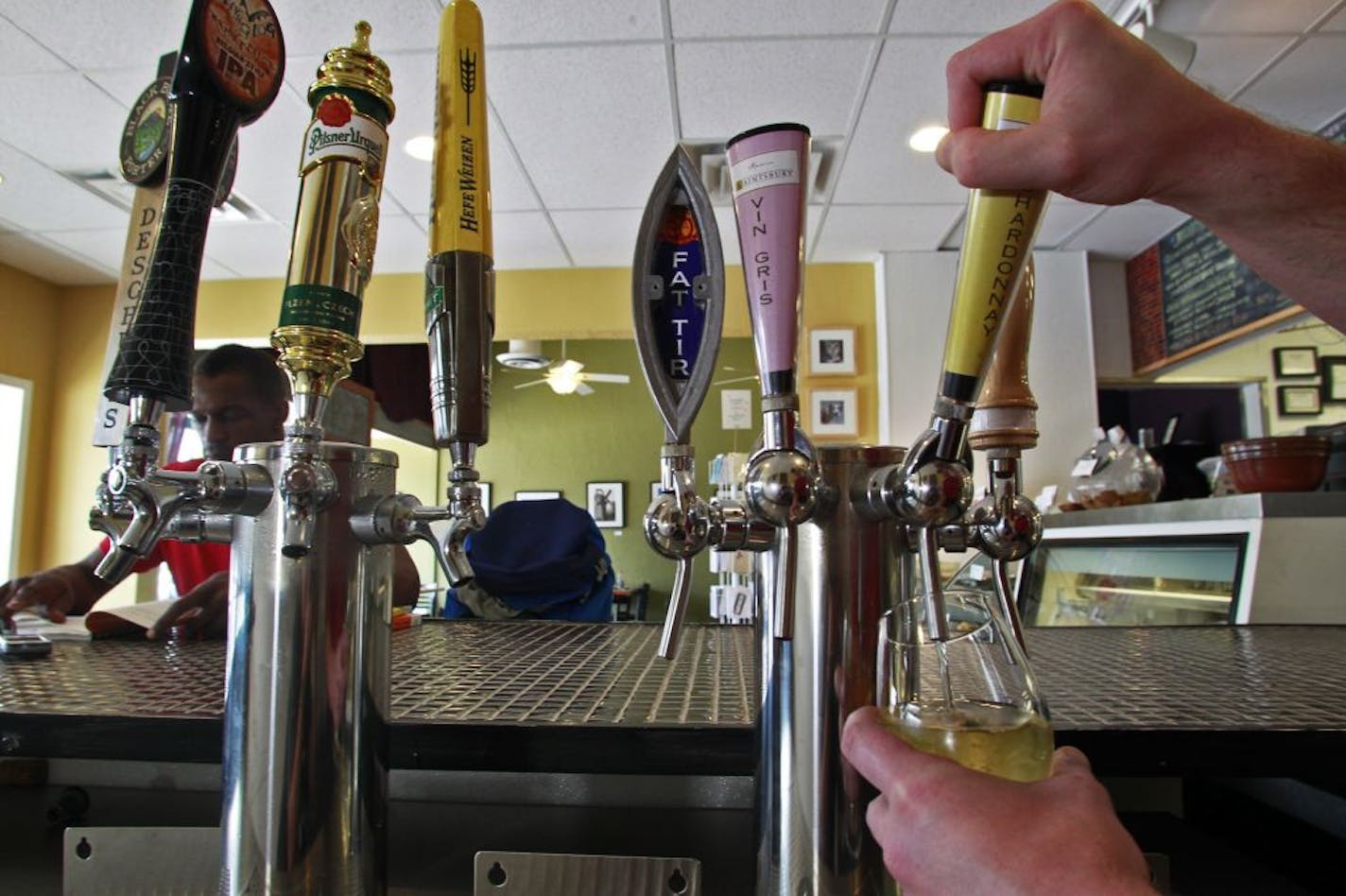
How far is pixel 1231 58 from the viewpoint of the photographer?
2.33 m

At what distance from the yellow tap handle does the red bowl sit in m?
1.70

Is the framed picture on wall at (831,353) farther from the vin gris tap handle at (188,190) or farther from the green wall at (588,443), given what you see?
the vin gris tap handle at (188,190)

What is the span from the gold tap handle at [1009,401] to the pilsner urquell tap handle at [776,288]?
0.31 ft

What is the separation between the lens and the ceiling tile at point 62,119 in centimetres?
249

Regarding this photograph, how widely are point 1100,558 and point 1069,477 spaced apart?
70.8 inches

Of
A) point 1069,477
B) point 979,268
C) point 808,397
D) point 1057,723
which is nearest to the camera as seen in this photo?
point 979,268

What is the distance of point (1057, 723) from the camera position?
0.40m

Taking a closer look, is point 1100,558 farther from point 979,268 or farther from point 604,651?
point 979,268

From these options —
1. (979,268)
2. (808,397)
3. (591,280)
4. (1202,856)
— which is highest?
(591,280)

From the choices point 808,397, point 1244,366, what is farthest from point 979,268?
point 1244,366

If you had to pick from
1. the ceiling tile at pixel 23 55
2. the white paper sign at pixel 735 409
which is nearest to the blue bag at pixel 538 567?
the ceiling tile at pixel 23 55

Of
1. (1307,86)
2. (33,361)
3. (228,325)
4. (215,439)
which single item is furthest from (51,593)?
(33,361)

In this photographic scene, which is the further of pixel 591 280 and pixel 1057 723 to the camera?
pixel 591 280

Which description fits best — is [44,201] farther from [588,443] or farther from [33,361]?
[588,443]
